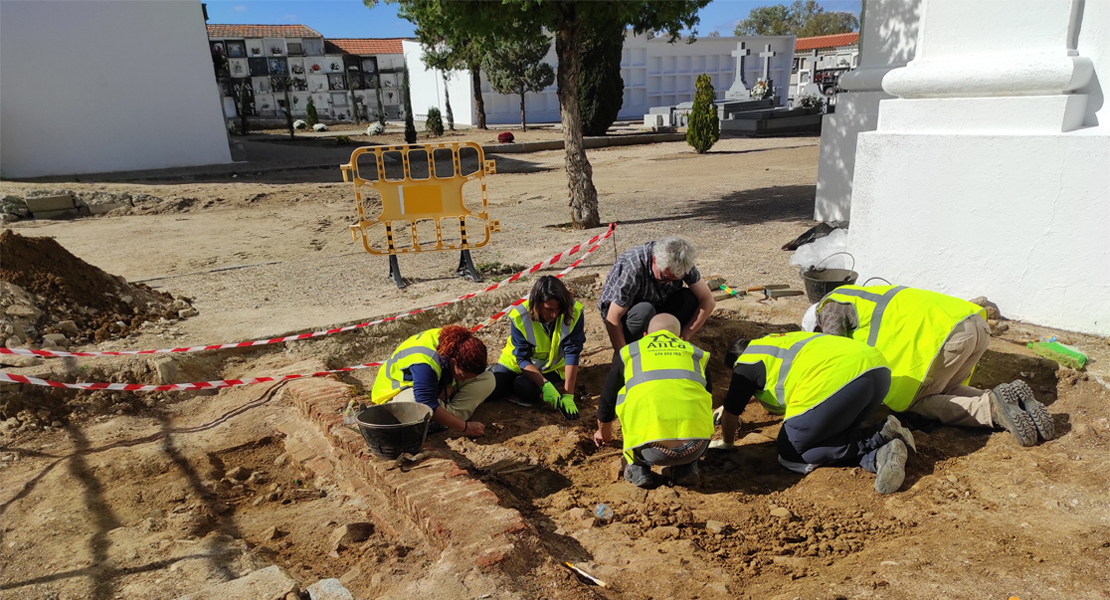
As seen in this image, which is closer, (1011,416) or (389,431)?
(389,431)

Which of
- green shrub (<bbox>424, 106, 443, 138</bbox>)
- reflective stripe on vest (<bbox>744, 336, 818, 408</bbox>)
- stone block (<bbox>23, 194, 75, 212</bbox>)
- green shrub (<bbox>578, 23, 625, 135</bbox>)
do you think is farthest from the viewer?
green shrub (<bbox>424, 106, 443, 138</bbox>)

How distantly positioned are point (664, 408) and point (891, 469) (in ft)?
3.73

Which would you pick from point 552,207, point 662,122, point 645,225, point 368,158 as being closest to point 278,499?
point 645,225

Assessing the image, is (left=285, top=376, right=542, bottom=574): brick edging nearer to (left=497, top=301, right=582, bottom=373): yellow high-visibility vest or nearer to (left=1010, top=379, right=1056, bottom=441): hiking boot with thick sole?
(left=497, top=301, right=582, bottom=373): yellow high-visibility vest

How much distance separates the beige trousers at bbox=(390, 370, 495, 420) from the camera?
457cm

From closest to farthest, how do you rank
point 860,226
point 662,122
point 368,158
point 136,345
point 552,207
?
point 136,345 < point 860,226 < point 552,207 < point 368,158 < point 662,122

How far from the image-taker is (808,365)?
11.4ft

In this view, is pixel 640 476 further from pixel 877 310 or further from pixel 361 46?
pixel 361 46

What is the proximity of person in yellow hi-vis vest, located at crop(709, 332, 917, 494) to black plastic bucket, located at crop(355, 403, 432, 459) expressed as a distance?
1.70m

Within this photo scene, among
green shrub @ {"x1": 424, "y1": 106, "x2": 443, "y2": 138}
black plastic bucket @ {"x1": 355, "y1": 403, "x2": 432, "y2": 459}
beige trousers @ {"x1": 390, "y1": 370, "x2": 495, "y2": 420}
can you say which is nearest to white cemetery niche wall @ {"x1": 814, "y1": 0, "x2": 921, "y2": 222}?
beige trousers @ {"x1": 390, "y1": 370, "x2": 495, "y2": 420}

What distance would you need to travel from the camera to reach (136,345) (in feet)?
18.5

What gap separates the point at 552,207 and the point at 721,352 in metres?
7.23

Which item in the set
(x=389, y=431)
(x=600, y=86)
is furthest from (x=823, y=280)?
(x=600, y=86)

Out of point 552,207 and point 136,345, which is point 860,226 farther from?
point 552,207
